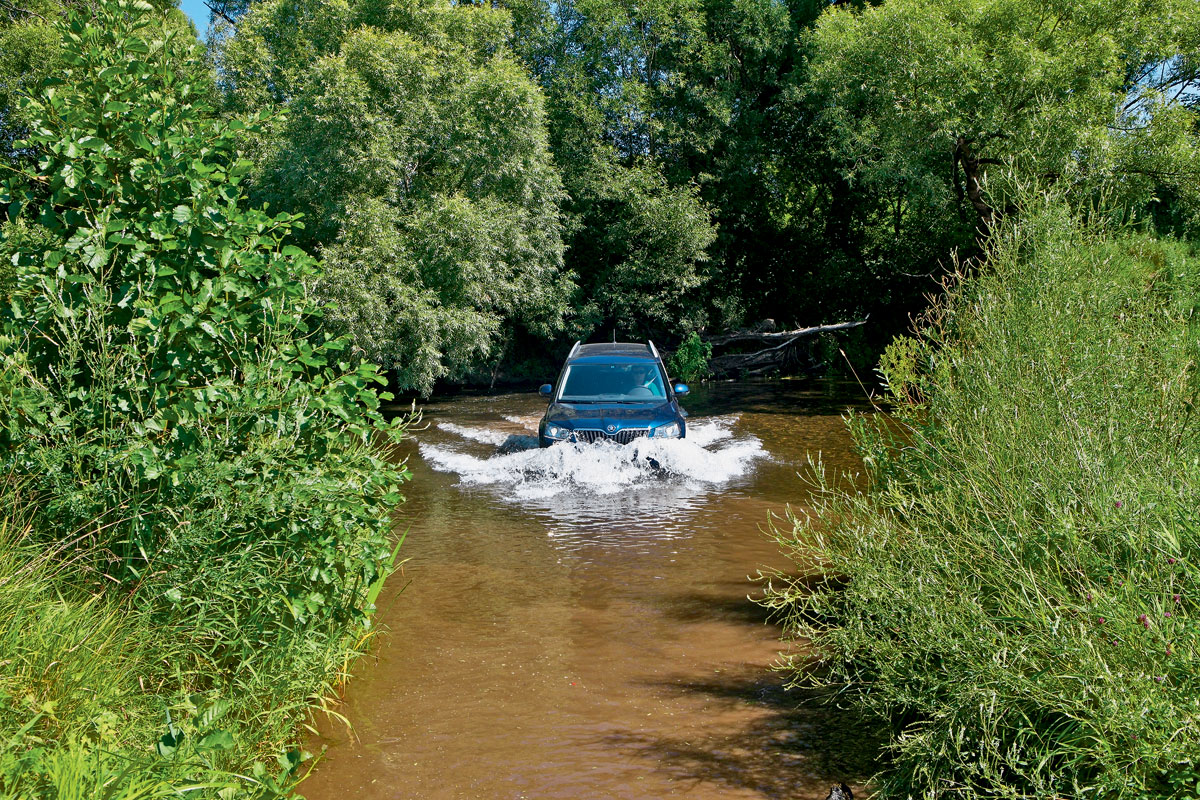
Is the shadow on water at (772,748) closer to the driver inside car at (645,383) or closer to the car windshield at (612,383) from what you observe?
the car windshield at (612,383)

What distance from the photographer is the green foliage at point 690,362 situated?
3397cm

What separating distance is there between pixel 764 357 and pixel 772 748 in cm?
2994

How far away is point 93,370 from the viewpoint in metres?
5.25

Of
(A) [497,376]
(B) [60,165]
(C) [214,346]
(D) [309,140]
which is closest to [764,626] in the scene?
(C) [214,346]

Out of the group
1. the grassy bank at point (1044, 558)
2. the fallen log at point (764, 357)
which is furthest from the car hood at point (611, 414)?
the fallen log at point (764, 357)

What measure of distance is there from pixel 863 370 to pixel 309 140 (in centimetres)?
2077

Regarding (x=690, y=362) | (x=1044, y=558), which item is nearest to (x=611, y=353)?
(x=1044, y=558)

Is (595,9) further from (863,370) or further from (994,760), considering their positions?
(994,760)

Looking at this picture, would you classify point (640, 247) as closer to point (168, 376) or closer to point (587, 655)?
point (587, 655)

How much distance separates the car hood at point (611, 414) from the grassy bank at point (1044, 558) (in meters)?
6.95

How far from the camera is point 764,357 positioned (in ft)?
114

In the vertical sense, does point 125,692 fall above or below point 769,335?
below

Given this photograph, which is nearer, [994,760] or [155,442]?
[994,760]

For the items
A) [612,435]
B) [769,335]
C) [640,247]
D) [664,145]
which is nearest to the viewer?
[612,435]
